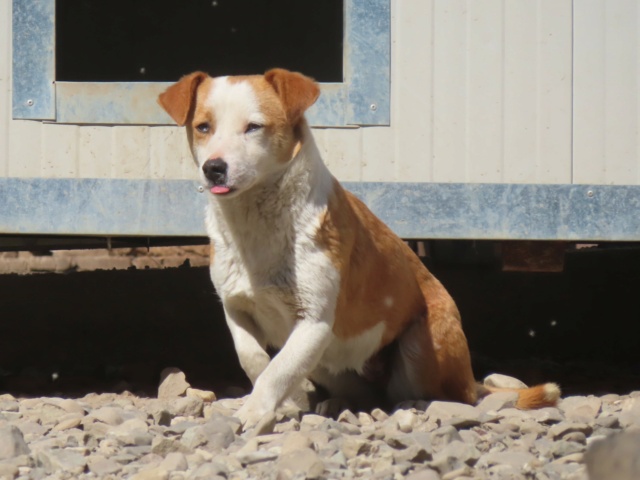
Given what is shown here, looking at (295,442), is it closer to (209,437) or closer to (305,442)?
(305,442)

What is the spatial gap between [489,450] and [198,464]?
111 centimetres

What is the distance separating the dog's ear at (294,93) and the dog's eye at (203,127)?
1.09 feet

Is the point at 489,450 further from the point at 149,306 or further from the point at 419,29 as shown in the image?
the point at 149,306

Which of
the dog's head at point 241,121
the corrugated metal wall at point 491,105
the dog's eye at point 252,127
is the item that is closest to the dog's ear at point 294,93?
the dog's head at point 241,121

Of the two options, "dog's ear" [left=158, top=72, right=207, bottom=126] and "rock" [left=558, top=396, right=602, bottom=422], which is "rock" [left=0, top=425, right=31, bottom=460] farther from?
"rock" [left=558, top=396, right=602, bottom=422]

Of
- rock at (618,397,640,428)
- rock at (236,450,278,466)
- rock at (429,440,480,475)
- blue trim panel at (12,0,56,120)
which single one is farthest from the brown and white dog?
blue trim panel at (12,0,56,120)

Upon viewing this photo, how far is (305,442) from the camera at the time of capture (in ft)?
Answer: 12.0

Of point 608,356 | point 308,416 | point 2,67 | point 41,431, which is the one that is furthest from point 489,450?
point 608,356

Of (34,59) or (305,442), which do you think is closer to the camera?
(305,442)

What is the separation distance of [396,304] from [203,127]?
1.20 metres

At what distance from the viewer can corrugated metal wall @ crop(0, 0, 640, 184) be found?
5.41 meters

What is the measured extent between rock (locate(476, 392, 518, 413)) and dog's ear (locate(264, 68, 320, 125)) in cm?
158

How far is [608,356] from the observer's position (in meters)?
7.40

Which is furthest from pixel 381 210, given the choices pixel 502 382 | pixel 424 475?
pixel 424 475
